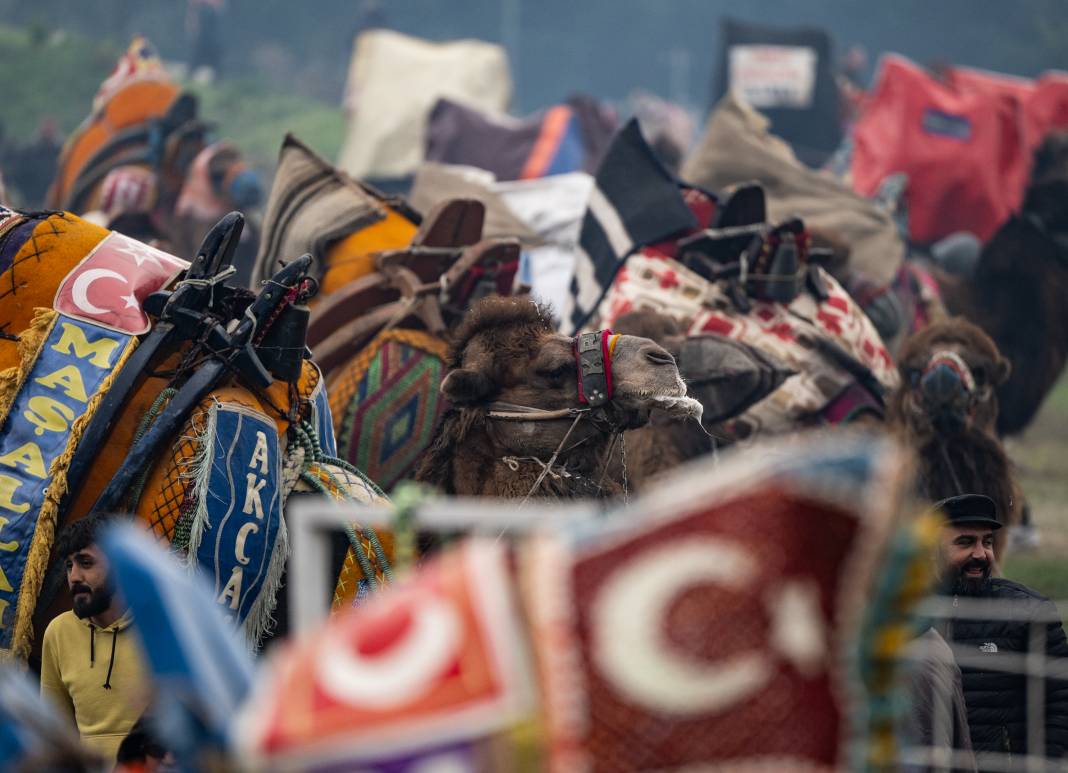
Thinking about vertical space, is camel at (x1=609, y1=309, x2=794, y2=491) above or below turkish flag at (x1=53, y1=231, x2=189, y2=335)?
below

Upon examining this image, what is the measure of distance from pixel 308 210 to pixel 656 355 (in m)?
2.50

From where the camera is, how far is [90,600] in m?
3.64

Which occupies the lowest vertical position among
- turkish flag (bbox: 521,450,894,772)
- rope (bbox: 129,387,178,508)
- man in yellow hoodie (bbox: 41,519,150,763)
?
man in yellow hoodie (bbox: 41,519,150,763)

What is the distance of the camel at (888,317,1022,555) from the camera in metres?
6.13

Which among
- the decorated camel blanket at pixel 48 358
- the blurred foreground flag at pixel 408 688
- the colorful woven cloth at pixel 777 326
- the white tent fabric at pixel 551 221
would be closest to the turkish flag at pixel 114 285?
the decorated camel blanket at pixel 48 358

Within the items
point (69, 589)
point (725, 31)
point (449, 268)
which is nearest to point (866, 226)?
point (449, 268)

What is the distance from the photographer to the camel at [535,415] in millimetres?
4629

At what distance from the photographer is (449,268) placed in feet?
20.8

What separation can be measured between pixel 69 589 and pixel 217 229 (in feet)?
3.10

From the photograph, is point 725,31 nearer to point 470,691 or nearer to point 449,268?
point 449,268

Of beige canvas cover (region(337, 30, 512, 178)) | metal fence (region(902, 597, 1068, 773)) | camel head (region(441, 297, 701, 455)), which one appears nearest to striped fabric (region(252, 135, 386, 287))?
camel head (region(441, 297, 701, 455))

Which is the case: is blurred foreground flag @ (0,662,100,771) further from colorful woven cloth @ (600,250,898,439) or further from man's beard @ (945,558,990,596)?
colorful woven cloth @ (600,250,898,439)

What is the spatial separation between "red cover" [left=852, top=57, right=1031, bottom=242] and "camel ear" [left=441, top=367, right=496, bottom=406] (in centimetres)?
860

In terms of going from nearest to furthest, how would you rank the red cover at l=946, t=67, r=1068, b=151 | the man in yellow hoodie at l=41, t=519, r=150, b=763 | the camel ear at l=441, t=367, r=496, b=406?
the man in yellow hoodie at l=41, t=519, r=150, b=763 < the camel ear at l=441, t=367, r=496, b=406 < the red cover at l=946, t=67, r=1068, b=151
